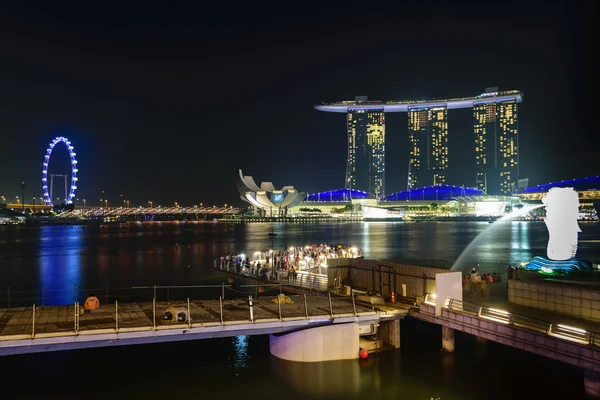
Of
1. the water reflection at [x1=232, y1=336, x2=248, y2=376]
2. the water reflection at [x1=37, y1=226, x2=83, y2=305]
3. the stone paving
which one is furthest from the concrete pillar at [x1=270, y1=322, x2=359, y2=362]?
the water reflection at [x1=37, y1=226, x2=83, y2=305]

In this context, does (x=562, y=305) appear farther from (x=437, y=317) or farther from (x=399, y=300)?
(x=399, y=300)

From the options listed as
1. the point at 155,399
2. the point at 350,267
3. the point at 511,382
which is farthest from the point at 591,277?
the point at 155,399

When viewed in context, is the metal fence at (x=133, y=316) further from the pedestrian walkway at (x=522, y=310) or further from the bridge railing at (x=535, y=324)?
the pedestrian walkway at (x=522, y=310)

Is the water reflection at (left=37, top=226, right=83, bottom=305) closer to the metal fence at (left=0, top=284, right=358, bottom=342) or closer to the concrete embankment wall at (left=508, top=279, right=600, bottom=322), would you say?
the metal fence at (left=0, top=284, right=358, bottom=342)

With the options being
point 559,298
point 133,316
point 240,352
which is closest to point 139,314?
point 133,316

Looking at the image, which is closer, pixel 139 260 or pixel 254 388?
pixel 254 388

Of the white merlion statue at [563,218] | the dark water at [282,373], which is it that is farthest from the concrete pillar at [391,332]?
the white merlion statue at [563,218]
